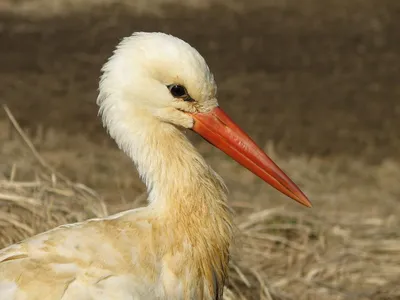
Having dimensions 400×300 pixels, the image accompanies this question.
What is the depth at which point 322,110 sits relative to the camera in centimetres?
932

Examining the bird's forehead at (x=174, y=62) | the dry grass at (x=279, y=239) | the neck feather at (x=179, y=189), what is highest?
the bird's forehead at (x=174, y=62)

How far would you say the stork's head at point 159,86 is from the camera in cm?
327

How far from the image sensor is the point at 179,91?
3.35 metres

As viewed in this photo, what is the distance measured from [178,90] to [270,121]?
18.4ft

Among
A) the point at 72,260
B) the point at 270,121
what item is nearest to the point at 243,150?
the point at 72,260

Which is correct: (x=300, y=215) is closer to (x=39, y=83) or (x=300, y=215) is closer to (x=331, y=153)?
(x=331, y=153)

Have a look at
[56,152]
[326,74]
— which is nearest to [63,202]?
[56,152]

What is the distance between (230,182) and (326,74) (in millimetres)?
4001

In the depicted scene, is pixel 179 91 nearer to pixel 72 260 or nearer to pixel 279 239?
pixel 72 260

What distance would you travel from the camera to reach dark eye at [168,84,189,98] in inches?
131

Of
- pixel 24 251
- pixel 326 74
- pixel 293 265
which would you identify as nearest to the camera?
pixel 24 251

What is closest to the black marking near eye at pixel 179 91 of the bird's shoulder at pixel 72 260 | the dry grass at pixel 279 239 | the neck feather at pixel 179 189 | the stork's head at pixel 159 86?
the stork's head at pixel 159 86

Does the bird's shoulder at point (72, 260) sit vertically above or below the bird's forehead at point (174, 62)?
below

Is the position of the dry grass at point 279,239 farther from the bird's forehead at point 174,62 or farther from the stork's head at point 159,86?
the bird's forehead at point 174,62
